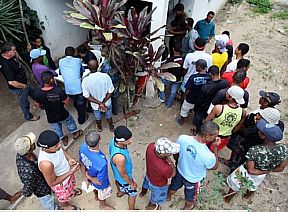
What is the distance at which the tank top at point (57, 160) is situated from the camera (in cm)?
300

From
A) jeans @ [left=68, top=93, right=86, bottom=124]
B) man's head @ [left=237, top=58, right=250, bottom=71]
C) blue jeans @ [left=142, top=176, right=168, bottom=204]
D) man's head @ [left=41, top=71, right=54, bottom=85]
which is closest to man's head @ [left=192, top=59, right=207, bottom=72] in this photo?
man's head @ [left=237, top=58, right=250, bottom=71]

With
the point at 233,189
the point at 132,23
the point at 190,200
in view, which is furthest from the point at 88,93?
the point at 233,189

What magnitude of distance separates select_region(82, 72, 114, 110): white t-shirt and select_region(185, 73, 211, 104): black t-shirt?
1.22 m

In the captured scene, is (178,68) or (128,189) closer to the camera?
(128,189)

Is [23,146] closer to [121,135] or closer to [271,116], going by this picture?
[121,135]

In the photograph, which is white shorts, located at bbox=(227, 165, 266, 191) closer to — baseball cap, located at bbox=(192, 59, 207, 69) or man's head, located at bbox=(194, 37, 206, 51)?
baseball cap, located at bbox=(192, 59, 207, 69)

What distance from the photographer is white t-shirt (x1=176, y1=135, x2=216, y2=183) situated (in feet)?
10.1

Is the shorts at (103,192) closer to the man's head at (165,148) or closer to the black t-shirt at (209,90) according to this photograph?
the man's head at (165,148)

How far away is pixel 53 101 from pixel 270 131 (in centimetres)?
280

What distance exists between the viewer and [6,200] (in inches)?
Result: 154

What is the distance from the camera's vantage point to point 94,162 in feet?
10.2

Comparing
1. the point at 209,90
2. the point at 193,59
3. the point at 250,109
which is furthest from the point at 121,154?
the point at 250,109

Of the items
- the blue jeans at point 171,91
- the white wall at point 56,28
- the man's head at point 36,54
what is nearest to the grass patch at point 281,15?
the blue jeans at point 171,91

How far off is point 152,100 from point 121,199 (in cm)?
218
